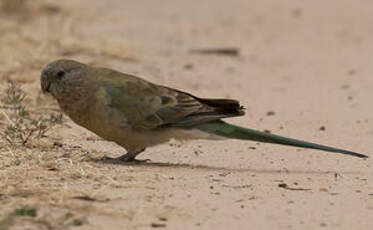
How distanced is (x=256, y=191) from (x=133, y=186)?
77 centimetres

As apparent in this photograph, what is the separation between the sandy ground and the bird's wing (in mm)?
318

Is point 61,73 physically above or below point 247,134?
above

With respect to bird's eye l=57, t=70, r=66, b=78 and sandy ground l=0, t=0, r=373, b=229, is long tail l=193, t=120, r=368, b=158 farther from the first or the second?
bird's eye l=57, t=70, r=66, b=78

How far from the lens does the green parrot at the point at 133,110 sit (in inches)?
279

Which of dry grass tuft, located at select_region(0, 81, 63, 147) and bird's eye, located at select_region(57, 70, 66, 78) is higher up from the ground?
bird's eye, located at select_region(57, 70, 66, 78)

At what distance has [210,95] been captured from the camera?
10438 mm

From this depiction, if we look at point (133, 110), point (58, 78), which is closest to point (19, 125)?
point (58, 78)

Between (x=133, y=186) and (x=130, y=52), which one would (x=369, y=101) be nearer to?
(x=130, y=52)

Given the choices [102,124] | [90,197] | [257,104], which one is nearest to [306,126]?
[257,104]

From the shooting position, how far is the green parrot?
23.3 ft

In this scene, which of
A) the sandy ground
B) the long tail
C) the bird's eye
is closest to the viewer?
the sandy ground

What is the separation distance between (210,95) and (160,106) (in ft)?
10.4

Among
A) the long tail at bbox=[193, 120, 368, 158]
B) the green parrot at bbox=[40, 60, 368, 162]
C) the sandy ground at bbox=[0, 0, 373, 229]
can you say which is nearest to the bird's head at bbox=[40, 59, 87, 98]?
the green parrot at bbox=[40, 60, 368, 162]

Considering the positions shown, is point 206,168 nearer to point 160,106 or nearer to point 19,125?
point 160,106
